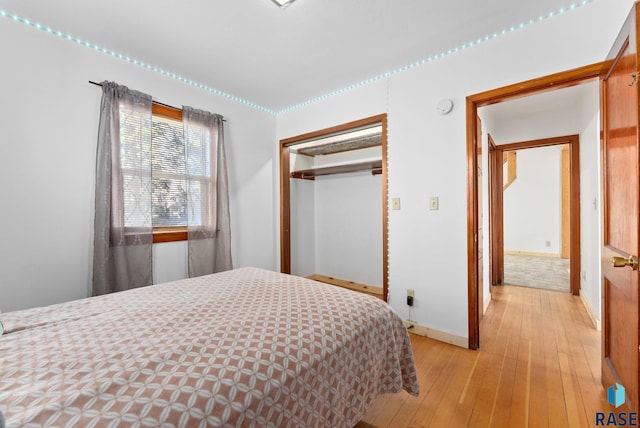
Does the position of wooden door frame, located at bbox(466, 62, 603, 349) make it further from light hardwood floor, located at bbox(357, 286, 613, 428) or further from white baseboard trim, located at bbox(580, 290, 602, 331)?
white baseboard trim, located at bbox(580, 290, 602, 331)


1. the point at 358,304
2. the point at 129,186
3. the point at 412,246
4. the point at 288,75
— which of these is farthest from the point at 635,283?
the point at 129,186

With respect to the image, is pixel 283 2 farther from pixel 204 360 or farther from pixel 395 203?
pixel 204 360

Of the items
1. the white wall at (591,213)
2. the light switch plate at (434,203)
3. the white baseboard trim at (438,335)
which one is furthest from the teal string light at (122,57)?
the white wall at (591,213)

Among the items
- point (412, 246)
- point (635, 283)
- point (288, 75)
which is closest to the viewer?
point (635, 283)

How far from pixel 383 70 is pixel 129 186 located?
2.53 meters

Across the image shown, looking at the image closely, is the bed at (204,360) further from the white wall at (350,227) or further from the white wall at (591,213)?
the white wall at (591,213)

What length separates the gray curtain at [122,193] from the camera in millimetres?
2131

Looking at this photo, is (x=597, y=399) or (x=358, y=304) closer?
(x=358, y=304)

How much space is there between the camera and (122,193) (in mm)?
2238

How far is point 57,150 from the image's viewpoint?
201 centimetres

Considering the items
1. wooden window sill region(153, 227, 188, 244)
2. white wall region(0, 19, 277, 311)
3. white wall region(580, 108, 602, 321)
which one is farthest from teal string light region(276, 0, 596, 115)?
wooden window sill region(153, 227, 188, 244)

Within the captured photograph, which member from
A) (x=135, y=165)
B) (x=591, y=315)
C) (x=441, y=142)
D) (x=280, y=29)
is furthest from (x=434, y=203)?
(x=135, y=165)

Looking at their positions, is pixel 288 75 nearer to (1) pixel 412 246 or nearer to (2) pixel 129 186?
(2) pixel 129 186

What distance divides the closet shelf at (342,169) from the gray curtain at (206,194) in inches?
50.5
